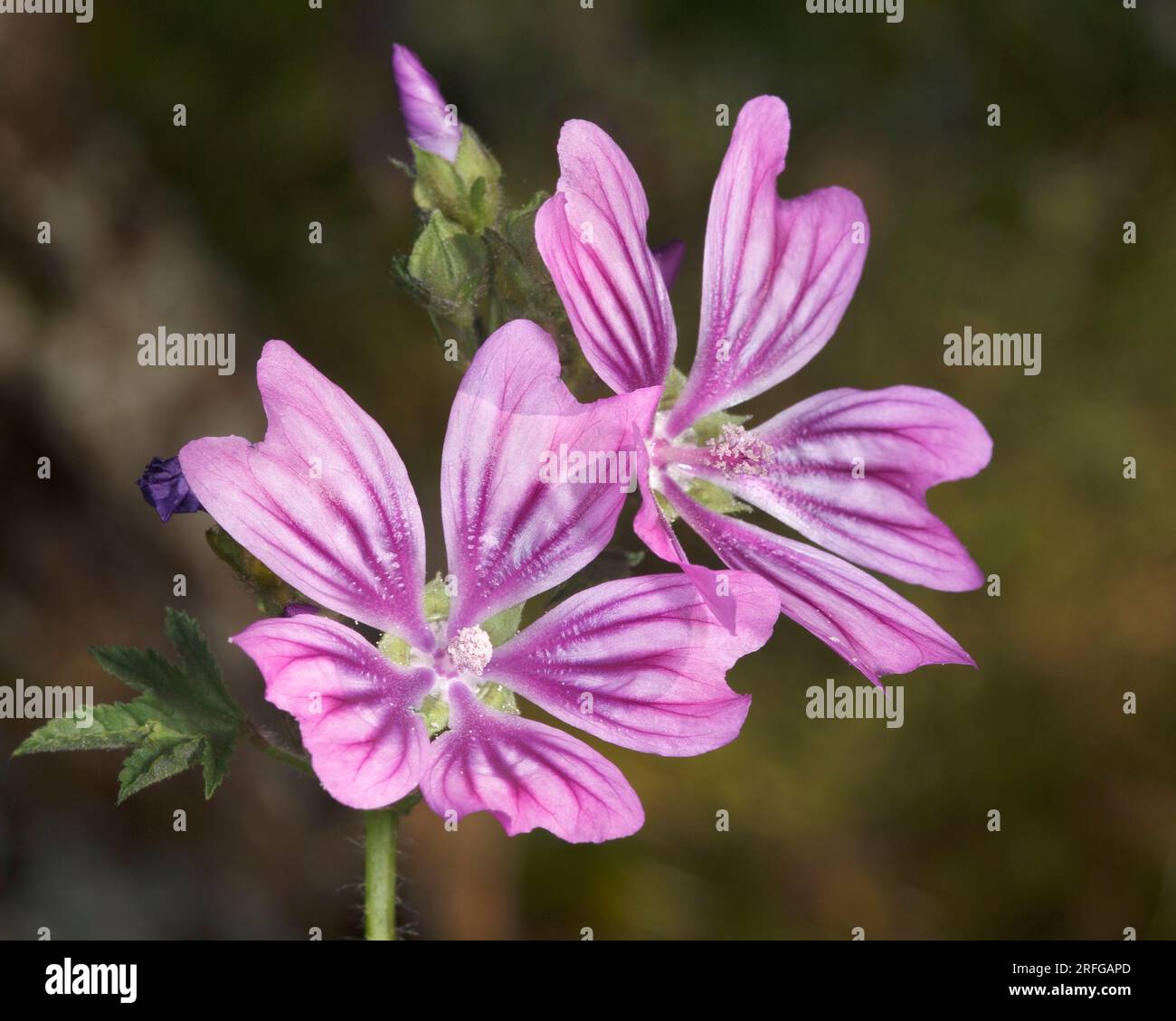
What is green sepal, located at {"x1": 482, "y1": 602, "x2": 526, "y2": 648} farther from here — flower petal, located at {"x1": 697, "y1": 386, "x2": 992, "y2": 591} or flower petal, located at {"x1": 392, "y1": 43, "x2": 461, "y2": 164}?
flower petal, located at {"x1": 392, "y1": 43, "x2": 461, "y2": 164}

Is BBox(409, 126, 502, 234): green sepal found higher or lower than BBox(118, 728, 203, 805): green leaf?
higher

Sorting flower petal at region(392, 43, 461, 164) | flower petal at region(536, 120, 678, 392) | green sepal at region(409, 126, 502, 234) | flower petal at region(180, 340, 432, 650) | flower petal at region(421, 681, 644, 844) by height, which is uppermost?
flower petal at region(392, 43, 461, 164)

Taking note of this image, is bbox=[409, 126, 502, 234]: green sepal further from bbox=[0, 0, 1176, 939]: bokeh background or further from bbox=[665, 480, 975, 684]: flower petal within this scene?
bbox=[0, 0, 1176, 939]: bokeh background

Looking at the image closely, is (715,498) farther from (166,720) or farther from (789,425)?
(166,720)

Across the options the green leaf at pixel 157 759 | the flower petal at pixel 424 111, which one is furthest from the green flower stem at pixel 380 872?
the flower petal at pixel 424 111

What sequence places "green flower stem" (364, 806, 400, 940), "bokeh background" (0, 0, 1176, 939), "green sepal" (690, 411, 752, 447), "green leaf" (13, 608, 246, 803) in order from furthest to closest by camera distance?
"bokeh background" (0, 0, 1176, 939) → "green sepal" (690, 411, 752, 447) → "green flower stem" (364, 806, 400, 940) → "green leaf" (13, 608, 246, 803)

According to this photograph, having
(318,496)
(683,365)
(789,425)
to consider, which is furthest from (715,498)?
(683,365)

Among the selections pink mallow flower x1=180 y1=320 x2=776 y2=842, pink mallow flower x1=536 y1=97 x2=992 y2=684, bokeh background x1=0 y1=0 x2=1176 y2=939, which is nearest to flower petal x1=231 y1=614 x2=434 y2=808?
→ pink mallow flower x1=180 y1=320 x2=776 y2=842

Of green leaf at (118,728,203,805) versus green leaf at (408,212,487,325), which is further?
green leaf at (408,212,487,325)

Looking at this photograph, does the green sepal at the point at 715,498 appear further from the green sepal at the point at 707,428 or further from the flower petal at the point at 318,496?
the flower petal at the point at 318,496

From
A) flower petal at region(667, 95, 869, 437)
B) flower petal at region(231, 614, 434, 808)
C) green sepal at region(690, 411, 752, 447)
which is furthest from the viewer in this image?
green sepal at region(690, 411, 752, 447)
